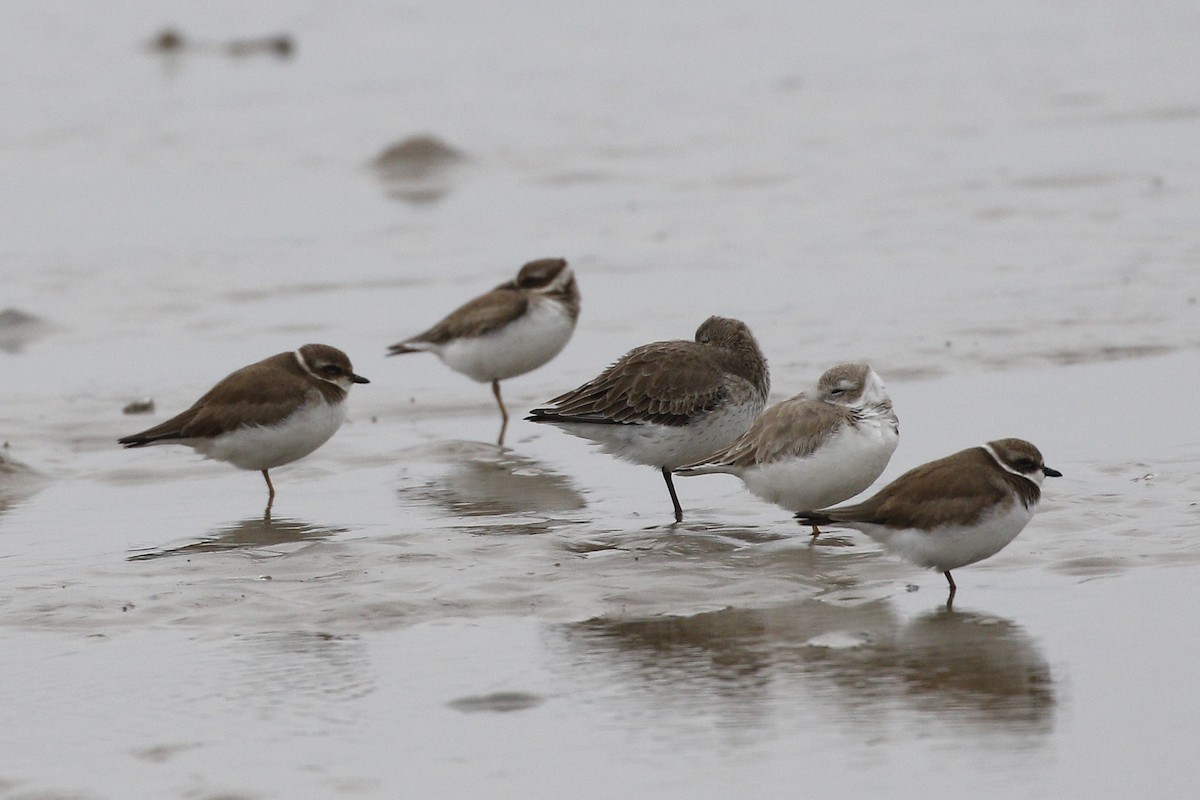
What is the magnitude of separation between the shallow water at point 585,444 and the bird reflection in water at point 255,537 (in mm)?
43

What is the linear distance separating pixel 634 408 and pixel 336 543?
2019 mm

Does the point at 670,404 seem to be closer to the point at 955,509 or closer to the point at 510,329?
the point at 955,509

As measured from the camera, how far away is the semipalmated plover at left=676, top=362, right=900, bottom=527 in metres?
9.02

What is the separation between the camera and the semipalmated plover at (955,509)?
784 cm

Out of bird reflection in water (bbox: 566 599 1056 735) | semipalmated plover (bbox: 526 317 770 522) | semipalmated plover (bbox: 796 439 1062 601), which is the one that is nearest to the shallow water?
bird reflection in water (bbox: 566 599 1056 735)

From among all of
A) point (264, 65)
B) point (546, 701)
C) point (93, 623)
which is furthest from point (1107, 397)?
point (264, 65)

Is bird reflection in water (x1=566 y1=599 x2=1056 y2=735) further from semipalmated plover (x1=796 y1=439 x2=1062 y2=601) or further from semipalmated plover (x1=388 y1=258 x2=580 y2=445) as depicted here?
semipalmated plover (x1=388 y1=258 x2=580 y2=445)

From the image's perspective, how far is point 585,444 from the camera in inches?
465

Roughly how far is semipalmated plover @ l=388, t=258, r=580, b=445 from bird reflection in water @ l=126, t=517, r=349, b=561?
2.77m

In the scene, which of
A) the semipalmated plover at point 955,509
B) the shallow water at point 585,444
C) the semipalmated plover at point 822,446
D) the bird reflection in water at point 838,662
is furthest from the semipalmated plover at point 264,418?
the semipalmated plover at point 955,509

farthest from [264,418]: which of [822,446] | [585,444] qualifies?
[822,446]

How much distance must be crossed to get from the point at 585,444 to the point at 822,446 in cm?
306

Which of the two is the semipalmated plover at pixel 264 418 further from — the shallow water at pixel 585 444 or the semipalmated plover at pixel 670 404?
the semipalmated plover at pixel 670 404

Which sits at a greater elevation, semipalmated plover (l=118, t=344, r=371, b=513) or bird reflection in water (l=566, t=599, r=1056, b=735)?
semipalmated plover (l=118, t=344, r=371, b=513)
